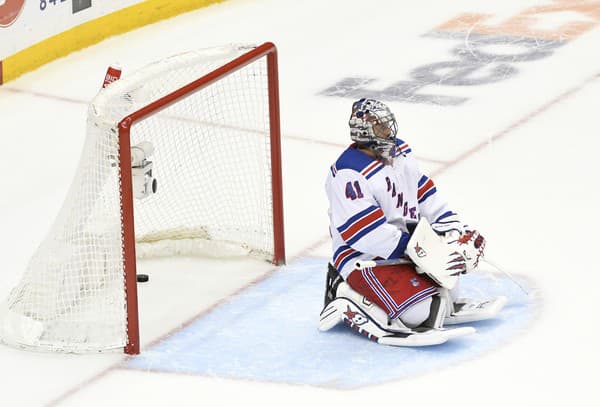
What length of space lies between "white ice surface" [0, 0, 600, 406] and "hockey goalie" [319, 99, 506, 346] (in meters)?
0.23

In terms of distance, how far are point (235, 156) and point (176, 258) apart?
1.49 feet

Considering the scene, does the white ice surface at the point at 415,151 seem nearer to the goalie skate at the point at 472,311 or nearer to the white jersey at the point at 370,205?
the goalie skate at the point at 472,311

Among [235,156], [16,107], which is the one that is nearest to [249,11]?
Answer: [16,107]

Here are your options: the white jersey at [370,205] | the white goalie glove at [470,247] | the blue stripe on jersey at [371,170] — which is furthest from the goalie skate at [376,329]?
the blue stripe on jersey at [371,170]

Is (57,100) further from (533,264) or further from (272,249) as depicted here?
(533,264)

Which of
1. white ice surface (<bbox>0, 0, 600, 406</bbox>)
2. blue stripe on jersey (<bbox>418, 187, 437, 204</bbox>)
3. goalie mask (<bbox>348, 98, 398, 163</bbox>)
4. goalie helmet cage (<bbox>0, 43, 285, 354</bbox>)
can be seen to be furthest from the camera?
→ blue stripe on jersey (<bbox>418, 187, 437, 204</bbox>)

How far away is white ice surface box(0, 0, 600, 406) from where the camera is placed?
475 centimetres

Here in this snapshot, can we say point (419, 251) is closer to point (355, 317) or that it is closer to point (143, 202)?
point (355, 317)

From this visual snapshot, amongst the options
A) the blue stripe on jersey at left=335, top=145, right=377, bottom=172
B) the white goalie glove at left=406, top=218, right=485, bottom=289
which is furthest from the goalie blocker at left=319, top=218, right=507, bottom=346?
the blue stripe on jersey at left=335, top=145, right=377, bottom=172

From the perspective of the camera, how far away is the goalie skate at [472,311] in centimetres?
505

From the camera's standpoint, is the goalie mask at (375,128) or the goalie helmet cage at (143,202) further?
the goalie helmet cage at (143,202)

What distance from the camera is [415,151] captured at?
689 cm

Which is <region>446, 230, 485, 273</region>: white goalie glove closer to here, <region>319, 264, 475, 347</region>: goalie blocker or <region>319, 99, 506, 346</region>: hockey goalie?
<region>319, 99, 506, 346</region>: hockey goalie

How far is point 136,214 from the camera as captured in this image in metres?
5.84
